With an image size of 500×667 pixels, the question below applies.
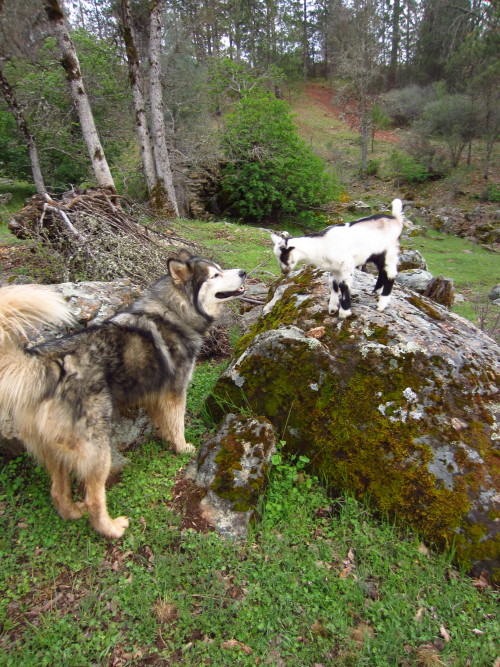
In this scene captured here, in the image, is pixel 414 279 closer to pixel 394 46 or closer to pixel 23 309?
pixel 23 309

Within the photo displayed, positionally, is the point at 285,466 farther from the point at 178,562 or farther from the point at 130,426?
the point at 130,426

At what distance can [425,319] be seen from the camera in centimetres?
406

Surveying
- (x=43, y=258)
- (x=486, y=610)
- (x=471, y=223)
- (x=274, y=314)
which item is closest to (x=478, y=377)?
(x=486, y=610)

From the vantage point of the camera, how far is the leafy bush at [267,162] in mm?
19359

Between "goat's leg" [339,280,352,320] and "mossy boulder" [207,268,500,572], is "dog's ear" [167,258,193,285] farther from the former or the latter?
"goat's leg" [339,280,352,320]

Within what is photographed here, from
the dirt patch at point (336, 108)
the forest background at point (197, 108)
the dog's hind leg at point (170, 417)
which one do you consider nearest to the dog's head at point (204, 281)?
the dog's hind leg at point (170, 417)

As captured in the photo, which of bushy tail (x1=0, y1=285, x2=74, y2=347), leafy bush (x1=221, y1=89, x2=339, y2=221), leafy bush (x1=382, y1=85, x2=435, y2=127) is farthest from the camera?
leafy bush (x1=382, y1=85, x2=435, y2=127)

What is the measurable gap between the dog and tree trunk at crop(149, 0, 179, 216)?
1503 centimetres

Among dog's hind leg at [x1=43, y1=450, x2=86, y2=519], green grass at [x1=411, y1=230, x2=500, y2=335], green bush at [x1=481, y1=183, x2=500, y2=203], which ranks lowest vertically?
green grass at [x1=411, y1=230, x2=500, y2=335]

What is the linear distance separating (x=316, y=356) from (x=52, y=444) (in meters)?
2.45

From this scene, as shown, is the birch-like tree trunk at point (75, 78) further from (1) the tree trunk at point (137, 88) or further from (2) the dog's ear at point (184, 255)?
(1) the tree trunk at point (137, 88)

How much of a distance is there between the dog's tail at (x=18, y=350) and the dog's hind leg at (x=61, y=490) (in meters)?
0.60

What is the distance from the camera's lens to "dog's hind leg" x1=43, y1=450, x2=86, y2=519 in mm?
2971

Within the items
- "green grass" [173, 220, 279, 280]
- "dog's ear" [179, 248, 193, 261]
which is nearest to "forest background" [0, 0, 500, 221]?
"green grass" [173, 220, 279, 280]
